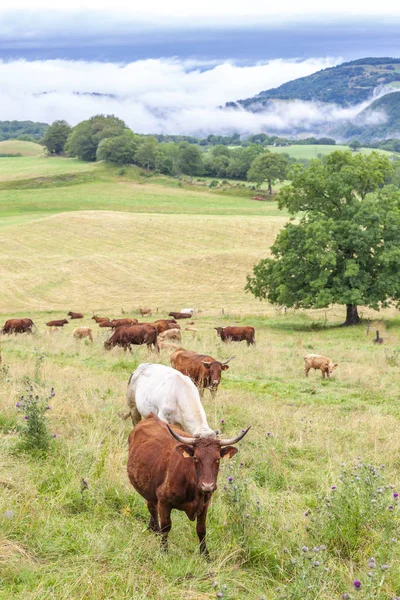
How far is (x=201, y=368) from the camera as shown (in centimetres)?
1409

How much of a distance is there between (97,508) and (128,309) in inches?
1410

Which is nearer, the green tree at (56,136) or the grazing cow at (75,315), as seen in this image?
the grazing cow at (75,315)

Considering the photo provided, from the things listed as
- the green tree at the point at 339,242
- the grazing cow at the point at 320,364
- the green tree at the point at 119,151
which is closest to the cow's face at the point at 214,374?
the grazing cow at the point at 320,364

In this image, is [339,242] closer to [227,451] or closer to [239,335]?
[239,335]

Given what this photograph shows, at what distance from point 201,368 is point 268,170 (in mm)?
104475

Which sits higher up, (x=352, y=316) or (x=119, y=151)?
(x=119, y=151)

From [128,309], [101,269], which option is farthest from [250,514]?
[101,269]

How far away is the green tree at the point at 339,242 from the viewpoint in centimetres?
3294

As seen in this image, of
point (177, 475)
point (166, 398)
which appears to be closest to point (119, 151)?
point (166, 398)

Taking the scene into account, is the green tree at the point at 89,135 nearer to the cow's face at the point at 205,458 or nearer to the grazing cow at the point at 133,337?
the grazing cow at the point at 133,337

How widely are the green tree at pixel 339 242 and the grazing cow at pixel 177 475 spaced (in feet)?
86.7

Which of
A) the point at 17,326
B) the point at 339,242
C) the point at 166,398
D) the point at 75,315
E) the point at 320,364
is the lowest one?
the point at 75,315

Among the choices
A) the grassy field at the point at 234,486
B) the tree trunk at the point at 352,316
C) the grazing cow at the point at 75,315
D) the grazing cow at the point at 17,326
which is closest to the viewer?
the grassy field at the point at 234,486

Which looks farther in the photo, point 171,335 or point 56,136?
point 56,136
